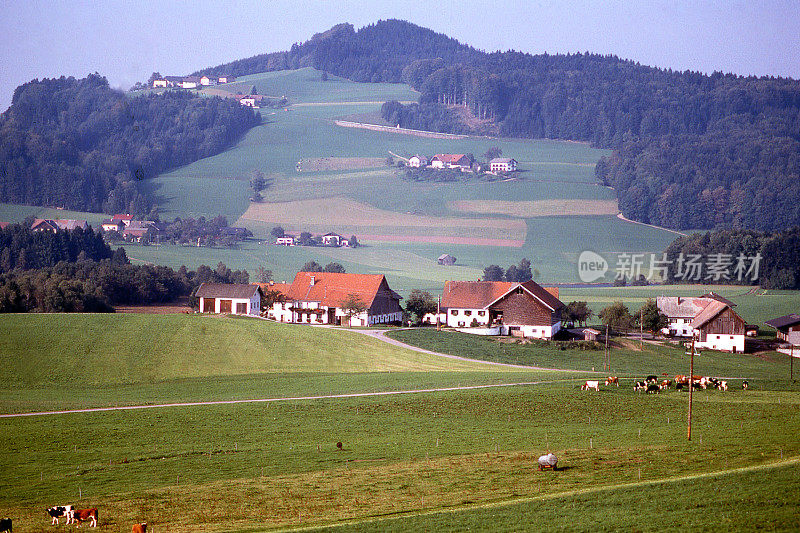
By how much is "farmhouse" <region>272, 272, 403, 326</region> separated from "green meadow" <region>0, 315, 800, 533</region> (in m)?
23.6

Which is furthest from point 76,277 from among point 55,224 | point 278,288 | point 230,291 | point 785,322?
point 785,322

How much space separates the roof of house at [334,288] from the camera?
293ft

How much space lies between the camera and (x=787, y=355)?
76812mm

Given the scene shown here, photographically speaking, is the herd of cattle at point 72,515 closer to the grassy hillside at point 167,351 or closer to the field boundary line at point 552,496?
the field boundary line at point 552,496

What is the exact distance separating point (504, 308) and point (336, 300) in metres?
18.3

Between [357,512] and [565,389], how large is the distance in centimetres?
2603

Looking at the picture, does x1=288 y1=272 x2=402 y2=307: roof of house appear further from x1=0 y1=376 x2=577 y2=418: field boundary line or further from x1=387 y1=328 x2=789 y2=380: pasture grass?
x1=0 y1=376 x2=577 y2=418: field boundary line

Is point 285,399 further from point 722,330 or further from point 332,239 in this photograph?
point 332,239

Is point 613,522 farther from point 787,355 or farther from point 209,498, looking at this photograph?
point 787,355

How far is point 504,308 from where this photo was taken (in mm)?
83750

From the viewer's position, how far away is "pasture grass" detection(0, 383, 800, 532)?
26.1 meters

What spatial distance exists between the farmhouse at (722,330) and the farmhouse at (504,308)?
14155mm

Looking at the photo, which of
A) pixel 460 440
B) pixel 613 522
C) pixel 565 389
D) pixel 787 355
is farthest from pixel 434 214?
pixel 613 522

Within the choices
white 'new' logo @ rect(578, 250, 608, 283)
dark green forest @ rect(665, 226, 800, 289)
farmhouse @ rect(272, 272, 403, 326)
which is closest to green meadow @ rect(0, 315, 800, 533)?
farmhouse @ rect(272, 272, 403, 326)
